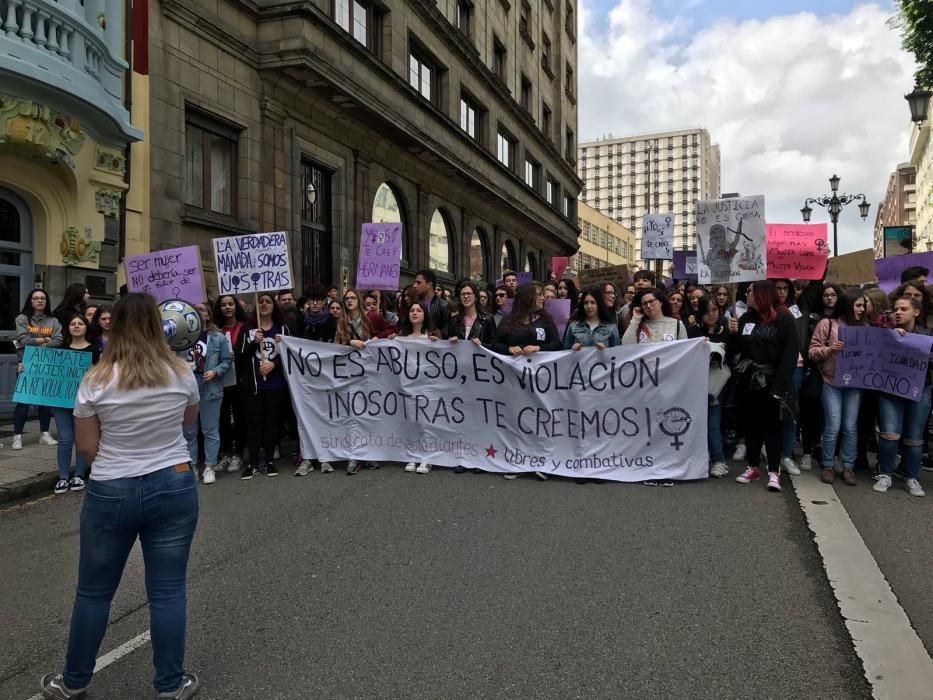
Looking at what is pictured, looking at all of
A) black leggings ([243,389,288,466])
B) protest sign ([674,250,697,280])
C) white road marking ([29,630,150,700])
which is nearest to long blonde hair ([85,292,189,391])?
white road marking ([29,630,150,700])

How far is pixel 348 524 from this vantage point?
5234 millimetres

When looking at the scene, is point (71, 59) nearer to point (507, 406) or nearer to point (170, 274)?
point (170, 274)

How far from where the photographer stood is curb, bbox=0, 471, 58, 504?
6312 millimetres

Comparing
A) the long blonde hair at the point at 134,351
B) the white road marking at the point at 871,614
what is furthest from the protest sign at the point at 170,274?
the white road marking at the point at 871,614

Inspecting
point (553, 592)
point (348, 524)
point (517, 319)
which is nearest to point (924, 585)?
point (553, 592)

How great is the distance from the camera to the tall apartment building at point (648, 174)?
151 meters

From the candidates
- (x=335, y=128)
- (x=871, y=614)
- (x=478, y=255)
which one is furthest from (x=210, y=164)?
(x=478, y=255)

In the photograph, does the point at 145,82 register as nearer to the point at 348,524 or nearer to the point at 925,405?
the point at 348,524

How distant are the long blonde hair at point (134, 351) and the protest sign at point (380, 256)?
732 cm

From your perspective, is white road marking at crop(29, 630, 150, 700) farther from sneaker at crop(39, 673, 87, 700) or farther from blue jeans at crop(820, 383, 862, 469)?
blue jeans at crop(820, 383, 862, 469)

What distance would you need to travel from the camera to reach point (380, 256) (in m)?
10.3

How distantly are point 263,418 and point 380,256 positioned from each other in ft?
12.3

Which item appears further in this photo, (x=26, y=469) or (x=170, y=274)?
(x=170, y=274)

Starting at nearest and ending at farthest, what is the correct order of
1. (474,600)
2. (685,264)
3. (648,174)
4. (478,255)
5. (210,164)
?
(474,600) < (210,164) < (685,264) < (478,255) < (648,174)
